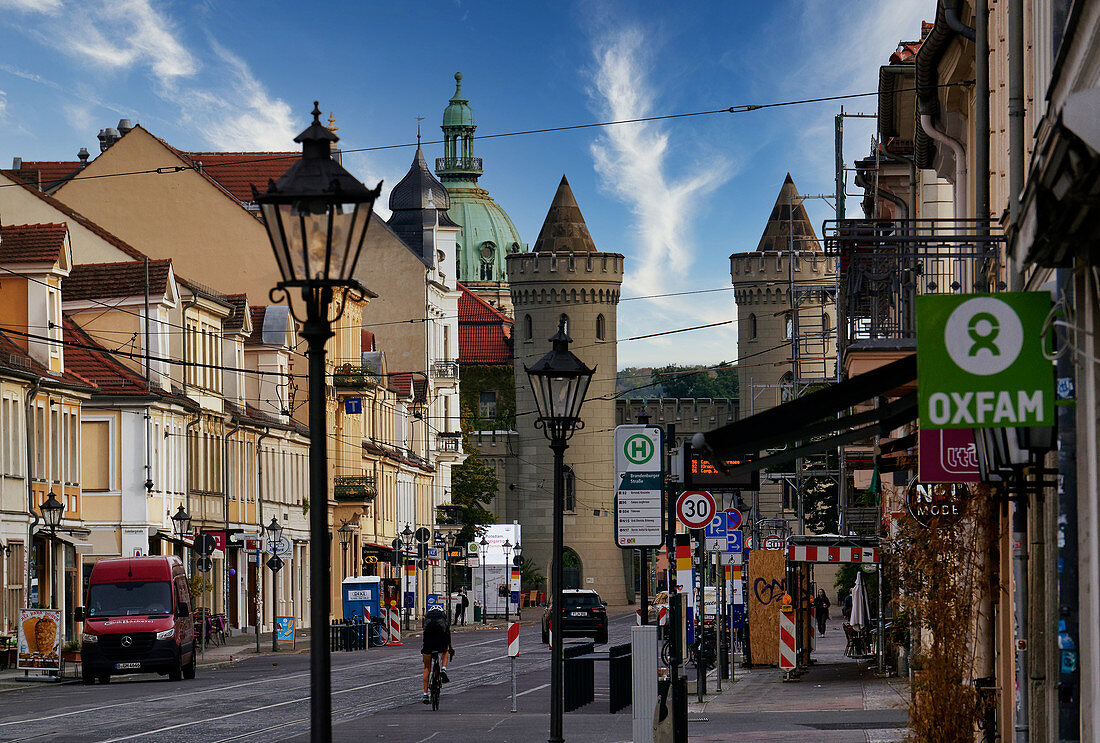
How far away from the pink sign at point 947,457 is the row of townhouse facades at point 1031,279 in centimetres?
28

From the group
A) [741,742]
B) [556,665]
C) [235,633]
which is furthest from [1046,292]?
[235,633]

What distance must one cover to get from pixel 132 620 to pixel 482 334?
106 m

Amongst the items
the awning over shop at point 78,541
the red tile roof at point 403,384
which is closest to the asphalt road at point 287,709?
the awning over shop at point 78,541

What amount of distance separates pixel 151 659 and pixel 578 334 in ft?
277

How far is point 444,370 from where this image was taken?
96.2m

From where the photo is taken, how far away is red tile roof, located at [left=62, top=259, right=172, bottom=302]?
53.1 m

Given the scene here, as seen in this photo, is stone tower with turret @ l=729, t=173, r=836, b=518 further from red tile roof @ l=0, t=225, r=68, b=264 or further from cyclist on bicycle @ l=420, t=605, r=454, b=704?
cyclist on bicycle @ l=420, t=605, r=454, b=704

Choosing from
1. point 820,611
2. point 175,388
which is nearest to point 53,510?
point 175,388

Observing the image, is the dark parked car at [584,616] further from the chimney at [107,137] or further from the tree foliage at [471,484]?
the tree foliage at [471,484]

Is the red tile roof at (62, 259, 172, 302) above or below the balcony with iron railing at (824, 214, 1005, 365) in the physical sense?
above

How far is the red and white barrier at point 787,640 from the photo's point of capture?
3281 cm

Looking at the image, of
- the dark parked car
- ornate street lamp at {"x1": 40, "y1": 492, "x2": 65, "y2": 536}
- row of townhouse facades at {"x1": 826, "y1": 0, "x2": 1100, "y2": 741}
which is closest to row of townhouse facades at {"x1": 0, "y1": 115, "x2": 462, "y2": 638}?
ornate street lamp at {"x1": 40, "y1": 492, "x2": 65, "y2": 536}

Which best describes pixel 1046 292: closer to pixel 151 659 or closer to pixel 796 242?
pixel 151 659

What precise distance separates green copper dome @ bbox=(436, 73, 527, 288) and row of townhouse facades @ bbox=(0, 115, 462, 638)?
8807 cm
